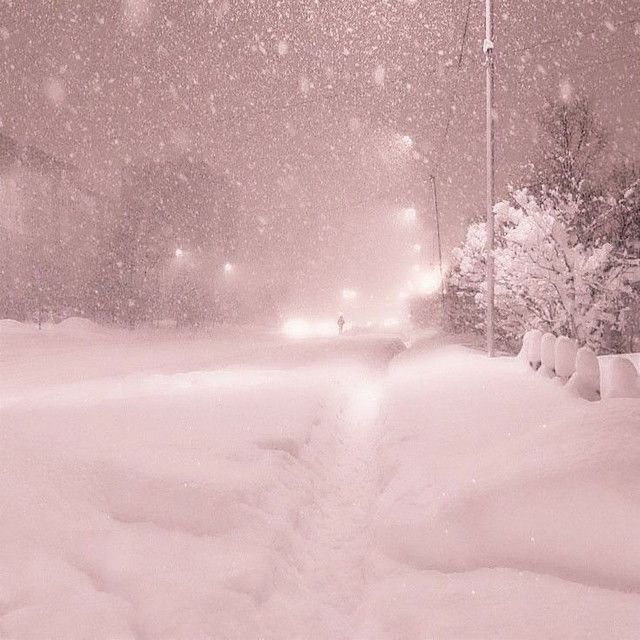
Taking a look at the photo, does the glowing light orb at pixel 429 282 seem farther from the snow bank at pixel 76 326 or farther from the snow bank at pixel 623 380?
the snow bank at pixel 623 380

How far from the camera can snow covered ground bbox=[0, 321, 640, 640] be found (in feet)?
9.87

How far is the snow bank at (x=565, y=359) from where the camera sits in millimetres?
9141

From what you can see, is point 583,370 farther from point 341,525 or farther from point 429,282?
point 429,282

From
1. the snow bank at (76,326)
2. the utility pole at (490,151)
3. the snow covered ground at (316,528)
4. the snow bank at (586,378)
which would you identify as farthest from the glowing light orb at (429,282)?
the snow covered ground at (316,528)

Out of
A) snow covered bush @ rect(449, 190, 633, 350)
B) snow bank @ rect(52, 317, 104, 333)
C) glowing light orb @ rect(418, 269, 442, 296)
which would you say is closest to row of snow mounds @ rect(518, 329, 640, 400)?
snow covered bush @ rect(449, 190, 633, 350)

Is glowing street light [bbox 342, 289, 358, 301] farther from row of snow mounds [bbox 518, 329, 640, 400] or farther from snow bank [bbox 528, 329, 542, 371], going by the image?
row of snow mounds [bbox 518, 329, 640, 400]

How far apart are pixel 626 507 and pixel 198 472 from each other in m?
3.37

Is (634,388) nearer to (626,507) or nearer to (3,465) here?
(626,507)

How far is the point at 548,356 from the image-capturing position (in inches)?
389

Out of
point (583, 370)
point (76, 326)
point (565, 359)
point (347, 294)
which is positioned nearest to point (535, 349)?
point (565, 359)

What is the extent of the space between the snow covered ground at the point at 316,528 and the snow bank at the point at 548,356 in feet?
9.18

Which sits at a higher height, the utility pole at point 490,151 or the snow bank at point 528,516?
the utility pole at point 490,151

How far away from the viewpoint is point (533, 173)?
63.5 feet

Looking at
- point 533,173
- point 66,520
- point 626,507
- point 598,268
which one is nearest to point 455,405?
point 626,507
